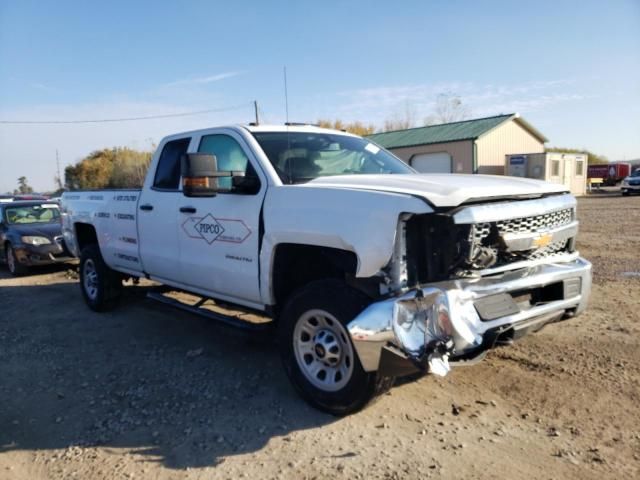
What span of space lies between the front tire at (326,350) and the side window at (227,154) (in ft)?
4.06

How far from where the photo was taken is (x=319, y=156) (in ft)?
14.9

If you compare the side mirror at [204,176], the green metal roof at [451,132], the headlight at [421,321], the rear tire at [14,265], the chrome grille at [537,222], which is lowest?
the rear tire at [14,265]

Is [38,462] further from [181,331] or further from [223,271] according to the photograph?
[181,331]

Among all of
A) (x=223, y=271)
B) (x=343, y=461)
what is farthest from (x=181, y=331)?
(x=343, y=461)

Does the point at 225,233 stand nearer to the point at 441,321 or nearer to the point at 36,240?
the point at 441,321

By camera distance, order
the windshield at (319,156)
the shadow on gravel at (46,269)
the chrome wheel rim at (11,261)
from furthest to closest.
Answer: the shadow on gravel at (46,269)
the chrome wheel rim at (11,261)
the windshield at (319,156)

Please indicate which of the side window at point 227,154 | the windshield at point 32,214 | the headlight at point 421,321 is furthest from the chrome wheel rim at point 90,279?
the windshield at point 32,214

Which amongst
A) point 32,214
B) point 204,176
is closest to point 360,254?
point 204,176

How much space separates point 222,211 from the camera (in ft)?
14.4

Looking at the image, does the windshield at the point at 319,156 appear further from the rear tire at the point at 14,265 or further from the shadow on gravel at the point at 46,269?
the rear tire at the point at 14,265

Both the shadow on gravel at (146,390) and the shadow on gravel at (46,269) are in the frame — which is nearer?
the shadow on gravel at (146,390)

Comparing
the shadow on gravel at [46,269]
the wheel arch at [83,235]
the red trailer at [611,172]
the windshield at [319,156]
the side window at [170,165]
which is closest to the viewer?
the windshield at [319,156]

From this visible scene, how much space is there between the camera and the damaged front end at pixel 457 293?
3059mm

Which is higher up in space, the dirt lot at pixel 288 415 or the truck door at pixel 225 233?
the truck door at pixel 225 233
